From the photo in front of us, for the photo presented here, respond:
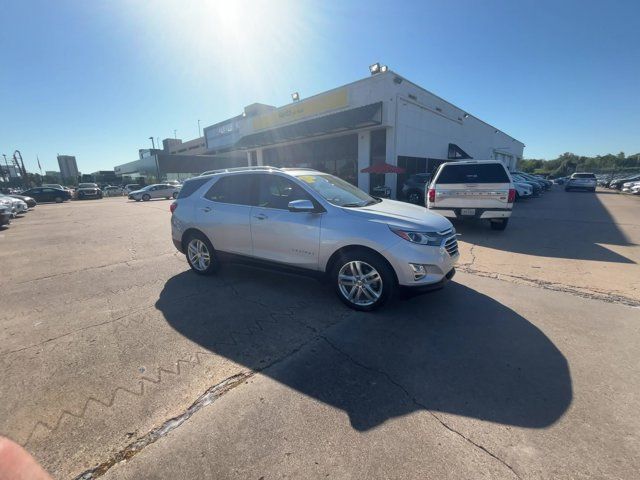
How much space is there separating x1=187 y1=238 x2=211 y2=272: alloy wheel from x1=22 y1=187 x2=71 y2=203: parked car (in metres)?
33.9

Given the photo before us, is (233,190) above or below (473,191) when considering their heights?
above

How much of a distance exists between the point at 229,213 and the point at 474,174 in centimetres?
656

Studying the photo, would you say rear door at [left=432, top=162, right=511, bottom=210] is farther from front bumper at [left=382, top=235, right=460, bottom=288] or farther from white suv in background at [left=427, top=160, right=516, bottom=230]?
front bumper at [left=382, top=235, right=460, bottom=288]

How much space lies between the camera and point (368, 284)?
145 inches

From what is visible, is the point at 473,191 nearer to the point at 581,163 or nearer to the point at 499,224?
the point at 499,224

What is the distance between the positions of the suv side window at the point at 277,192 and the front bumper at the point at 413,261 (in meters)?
1.44

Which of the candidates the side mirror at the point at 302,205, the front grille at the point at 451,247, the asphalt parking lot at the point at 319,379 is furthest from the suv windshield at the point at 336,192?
the asphalt parking lot at the point at 319,379

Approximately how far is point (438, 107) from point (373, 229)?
2204cm

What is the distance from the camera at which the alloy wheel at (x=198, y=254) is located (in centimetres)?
516

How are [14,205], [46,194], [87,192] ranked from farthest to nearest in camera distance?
[87,192] → [46,194] → [14,205]

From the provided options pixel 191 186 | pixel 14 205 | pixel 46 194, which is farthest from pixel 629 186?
pixel 46 194

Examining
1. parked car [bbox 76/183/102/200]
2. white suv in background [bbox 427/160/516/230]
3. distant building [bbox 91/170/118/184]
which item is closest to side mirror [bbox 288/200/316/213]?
white suv in background [bbox 427/160/516/230]

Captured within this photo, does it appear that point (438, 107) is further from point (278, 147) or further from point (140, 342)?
point (140, 342)

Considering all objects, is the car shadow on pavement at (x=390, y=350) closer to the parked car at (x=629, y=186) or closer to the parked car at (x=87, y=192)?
the parked car at (x=629, y=186)
